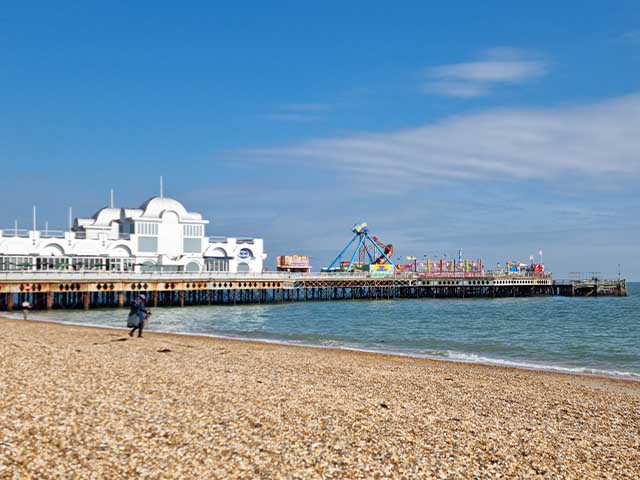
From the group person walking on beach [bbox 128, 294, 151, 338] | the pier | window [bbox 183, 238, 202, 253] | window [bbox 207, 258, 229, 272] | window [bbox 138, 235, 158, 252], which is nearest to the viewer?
person walking on beach [bbox 128, 294, 151, 338]

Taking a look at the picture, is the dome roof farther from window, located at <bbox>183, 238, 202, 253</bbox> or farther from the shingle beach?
the shingle beach

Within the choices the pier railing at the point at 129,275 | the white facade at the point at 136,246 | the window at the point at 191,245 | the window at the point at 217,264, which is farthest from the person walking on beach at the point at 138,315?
the window at the point at 217,264

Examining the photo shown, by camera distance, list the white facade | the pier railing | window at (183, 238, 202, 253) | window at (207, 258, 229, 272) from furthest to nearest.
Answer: window at (207, 258, 229, 272) → window at (183, 238, 202, 253) → the white facade → the pier railing

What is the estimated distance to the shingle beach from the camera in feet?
22.4

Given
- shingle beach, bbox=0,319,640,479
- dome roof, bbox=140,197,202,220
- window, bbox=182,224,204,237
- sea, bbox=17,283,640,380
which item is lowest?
sea, bbox=17,283,640,380

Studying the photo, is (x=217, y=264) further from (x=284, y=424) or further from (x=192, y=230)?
(x=284, y=424)

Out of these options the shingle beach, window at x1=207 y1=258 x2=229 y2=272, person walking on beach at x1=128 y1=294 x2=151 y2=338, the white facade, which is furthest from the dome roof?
the shingle beach

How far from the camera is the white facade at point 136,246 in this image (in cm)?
5581

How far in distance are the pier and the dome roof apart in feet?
25.0

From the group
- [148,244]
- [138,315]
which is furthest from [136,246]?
[138,315]

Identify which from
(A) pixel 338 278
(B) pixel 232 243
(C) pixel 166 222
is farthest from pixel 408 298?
(C) pixel 166 222

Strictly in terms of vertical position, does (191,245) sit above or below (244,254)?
above

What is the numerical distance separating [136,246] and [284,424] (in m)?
55.3

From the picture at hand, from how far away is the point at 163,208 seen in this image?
6406 centimetres
